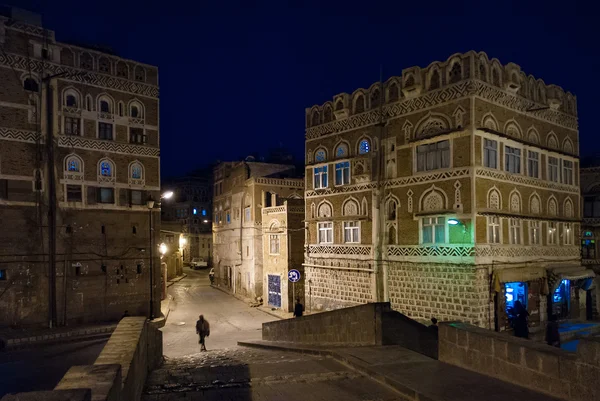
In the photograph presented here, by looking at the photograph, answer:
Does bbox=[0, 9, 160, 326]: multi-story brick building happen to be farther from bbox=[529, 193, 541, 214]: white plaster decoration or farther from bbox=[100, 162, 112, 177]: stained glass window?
bbox=[529, 193, 541, 214]: white plaster decoration

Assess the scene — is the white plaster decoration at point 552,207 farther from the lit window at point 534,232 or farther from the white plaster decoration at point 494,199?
the white plaster decoration at point 494,199

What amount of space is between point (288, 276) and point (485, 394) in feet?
76.9

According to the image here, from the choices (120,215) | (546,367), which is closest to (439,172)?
(546,367)

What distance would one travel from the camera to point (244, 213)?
127ft

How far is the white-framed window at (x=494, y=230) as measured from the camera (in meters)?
20.2

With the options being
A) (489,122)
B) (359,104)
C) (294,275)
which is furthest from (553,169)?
(294,275)

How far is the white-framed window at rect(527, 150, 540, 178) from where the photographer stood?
22766 mm

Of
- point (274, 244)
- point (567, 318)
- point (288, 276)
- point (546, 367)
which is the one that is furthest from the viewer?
point (274, 244)

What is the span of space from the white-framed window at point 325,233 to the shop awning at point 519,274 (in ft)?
30.1

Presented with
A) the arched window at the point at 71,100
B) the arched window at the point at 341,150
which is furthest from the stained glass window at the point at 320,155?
the arched window at the point at 71,100

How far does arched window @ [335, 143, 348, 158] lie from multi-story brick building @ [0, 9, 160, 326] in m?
10.4

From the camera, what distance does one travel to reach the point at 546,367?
7414 millimetres

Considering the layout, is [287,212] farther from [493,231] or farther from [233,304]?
[493,231]

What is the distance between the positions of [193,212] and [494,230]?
177 feet
